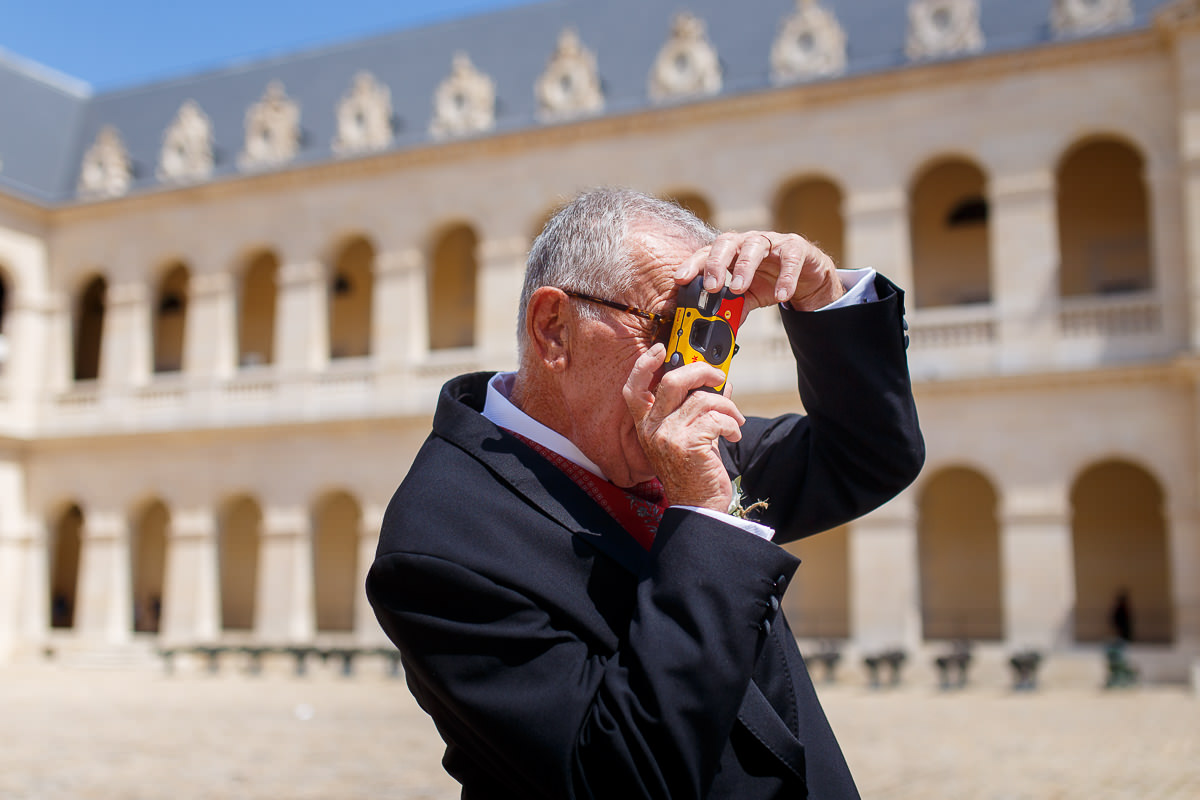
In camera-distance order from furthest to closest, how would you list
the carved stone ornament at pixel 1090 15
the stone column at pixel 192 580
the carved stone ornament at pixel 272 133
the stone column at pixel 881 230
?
the carved stone ornament at pixel 272 133 → the stone column at pixel 192 580 → the stone column at pixel 881 230 → the carved stone ornament at pixel 1090 15

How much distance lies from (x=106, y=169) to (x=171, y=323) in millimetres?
4422

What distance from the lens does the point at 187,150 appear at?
27.5 meters

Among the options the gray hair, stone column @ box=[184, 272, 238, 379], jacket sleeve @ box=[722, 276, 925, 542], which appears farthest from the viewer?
stone column @ box=[184, 272, 238, 379]

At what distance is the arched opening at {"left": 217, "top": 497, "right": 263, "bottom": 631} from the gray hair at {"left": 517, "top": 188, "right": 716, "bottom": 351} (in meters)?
28.4

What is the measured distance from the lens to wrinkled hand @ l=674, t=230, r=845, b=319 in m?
1.92

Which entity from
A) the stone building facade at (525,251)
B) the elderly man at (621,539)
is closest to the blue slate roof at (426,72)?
the stone building facade at (525,251)

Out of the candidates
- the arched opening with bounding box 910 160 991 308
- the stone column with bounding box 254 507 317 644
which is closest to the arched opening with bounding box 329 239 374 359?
the stone column with bounding box 254 507 317 644

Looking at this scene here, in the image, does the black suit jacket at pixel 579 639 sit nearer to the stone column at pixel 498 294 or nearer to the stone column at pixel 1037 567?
the stone column at pixel 1037 567

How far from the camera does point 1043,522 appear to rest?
1920 cm

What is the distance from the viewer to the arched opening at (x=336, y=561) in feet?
90.9

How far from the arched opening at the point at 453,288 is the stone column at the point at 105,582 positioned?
8667 mm

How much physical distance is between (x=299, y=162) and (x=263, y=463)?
23.0 ft

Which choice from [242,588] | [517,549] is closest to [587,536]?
[517,549]

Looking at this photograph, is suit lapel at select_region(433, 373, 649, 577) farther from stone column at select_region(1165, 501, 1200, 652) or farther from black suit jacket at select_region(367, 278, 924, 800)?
stone column at select_region(1165, 501, 1200, 652)
